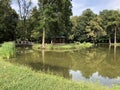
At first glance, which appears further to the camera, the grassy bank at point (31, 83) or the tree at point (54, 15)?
the tree at point (54, 15)

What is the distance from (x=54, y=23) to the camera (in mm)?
42219

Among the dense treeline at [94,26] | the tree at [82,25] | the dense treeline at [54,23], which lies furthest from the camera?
the tree at [82,25]

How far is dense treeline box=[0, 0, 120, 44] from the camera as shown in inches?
1671

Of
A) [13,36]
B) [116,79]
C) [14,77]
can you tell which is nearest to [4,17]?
[13,36]

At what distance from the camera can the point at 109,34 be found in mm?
67875

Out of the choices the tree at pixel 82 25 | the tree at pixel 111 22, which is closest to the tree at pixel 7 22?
the tree at pixel 82 25

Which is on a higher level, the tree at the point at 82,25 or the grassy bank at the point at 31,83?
the tree at the point at 82,25

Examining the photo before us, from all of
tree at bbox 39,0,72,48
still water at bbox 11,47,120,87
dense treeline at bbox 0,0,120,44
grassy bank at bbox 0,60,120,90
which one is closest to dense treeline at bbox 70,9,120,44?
dense treeline at bbox 0,0,120,44

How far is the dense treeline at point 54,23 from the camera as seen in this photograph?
42438 mm

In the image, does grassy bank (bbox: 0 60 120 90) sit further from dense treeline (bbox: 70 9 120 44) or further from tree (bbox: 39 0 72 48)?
dense treeline (bbox: 70 9 120 44)

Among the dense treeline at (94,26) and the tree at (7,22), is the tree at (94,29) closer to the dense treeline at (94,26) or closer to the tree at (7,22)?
the dense treeline at (94,26)

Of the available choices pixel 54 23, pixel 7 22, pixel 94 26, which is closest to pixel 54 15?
pixel 54 23

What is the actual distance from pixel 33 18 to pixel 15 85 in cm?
4356

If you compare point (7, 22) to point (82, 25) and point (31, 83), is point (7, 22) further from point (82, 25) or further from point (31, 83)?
point (31, 83)
